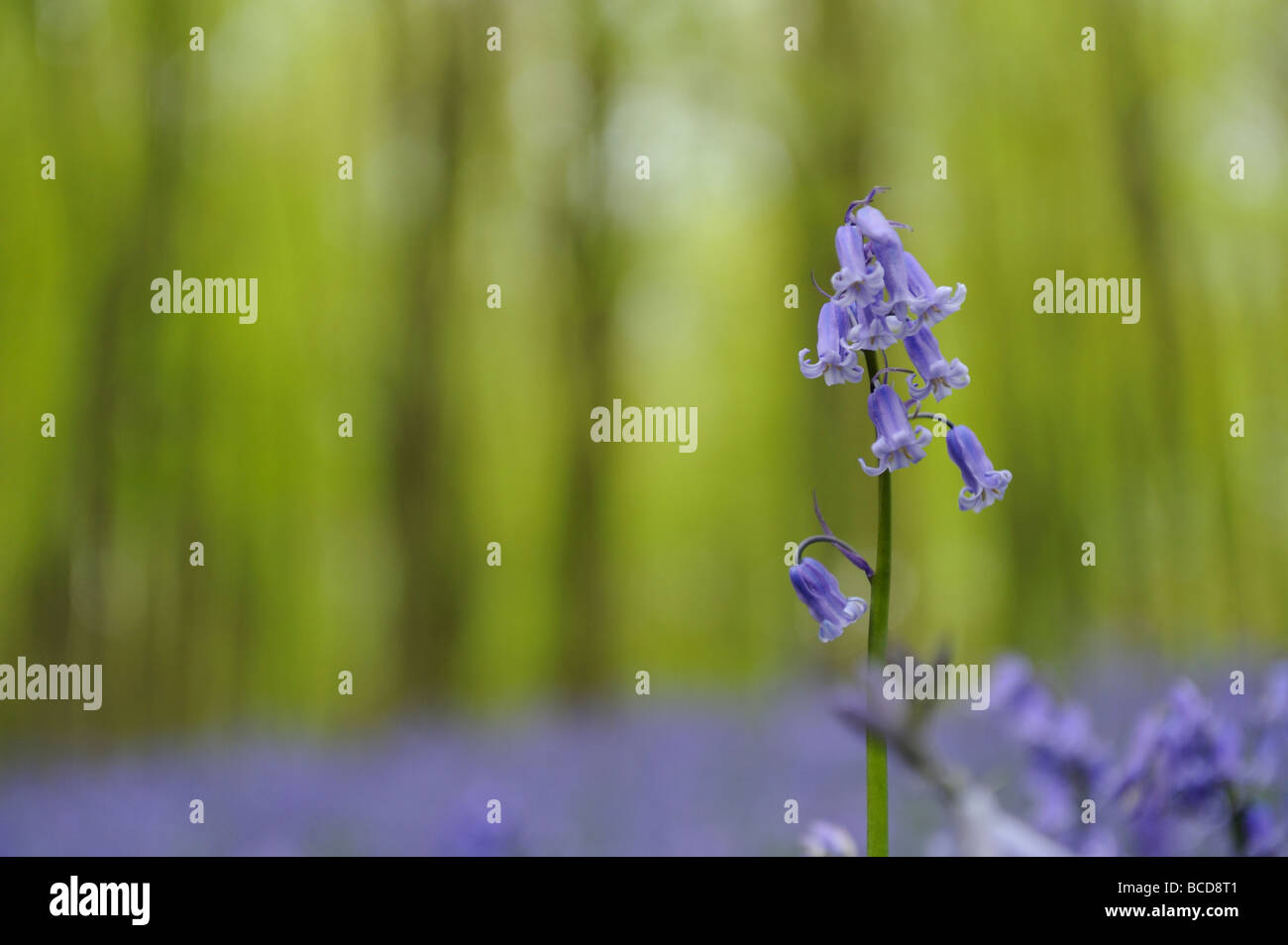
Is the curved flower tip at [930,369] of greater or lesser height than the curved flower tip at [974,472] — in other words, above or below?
above

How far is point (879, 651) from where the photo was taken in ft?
3.14

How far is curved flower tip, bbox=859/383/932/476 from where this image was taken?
107 centimetres

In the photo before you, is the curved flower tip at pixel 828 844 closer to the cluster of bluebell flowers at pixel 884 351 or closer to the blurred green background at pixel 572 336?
the cluster of bluebell flowers at pixel 884 351

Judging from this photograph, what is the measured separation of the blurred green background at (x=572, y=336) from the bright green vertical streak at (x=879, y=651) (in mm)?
3601

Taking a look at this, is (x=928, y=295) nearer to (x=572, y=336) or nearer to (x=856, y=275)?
(x=856, y=275)

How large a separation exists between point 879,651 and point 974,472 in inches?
14.9

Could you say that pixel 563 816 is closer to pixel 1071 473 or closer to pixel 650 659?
pixel 650 659

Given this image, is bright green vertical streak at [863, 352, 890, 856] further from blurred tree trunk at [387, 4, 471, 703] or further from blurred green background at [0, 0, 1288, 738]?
blurred tree trunk at [387, 4, 471, 703]

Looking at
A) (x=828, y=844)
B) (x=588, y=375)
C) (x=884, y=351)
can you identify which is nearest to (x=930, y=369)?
(x=884, y=351)

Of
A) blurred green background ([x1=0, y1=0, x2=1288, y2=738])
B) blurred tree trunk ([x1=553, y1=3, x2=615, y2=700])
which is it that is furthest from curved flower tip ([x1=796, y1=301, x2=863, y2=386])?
blurred tree trunk ([x1=553, y1=3, x2=615, y2=700])

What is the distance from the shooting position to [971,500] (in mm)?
1164

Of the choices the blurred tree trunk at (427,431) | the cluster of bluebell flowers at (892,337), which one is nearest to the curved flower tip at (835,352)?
the cluster of bluebell flowers at (892,337)

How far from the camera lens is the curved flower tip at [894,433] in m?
1.07
